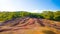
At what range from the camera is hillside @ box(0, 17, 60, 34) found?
242cm

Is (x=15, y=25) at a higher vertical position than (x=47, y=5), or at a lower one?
lower

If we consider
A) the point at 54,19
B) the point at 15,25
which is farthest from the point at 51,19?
the point at 15,25

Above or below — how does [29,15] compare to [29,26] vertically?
above

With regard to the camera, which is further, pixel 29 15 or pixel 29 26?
pixel 29 15

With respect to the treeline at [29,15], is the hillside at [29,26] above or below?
below

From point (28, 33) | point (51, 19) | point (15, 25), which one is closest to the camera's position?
point (28, 33)

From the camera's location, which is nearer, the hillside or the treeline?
the hillside

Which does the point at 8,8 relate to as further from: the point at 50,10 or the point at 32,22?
the point at 50,10

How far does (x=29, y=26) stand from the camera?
8.41ft

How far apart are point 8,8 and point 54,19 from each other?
88 centimetres

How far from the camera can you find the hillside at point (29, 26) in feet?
7.95

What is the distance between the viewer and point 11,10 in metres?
2.79

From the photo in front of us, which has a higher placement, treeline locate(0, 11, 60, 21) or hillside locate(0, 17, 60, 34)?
treeline locate(0, 11, 60, 21)

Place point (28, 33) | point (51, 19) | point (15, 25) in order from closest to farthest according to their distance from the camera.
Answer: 1. point (28, 33)
2. point (15, 25)
3. point (51, 19)
